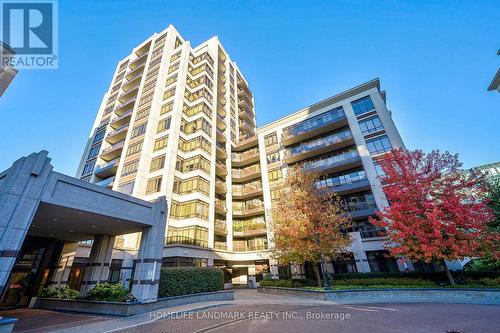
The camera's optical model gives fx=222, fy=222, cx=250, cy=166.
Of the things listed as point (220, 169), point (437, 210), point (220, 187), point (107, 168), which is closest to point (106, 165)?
point (107, 168)

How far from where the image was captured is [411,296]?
1581cm

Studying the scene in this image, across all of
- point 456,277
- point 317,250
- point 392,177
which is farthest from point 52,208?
point 456,277

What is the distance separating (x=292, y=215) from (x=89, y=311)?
16.1 meters

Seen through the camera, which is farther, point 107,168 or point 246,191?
point 246,191

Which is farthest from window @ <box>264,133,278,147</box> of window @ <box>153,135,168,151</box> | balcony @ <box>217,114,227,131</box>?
window @ <box>153,135,168,151</box>

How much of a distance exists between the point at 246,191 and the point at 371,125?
71.3 feet

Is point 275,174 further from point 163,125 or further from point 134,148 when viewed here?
point 134,148

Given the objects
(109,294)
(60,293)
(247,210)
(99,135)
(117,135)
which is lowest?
(109,294)

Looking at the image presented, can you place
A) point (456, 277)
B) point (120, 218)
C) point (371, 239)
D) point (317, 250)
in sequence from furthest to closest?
1. point (371, 239)
2. point (317, 250)
3. point (456, 277)
4. point (120, 218)

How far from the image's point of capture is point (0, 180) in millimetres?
9555

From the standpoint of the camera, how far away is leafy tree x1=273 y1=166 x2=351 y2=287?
19.8 metres

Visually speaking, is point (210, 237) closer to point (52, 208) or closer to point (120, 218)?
point (120, 218)

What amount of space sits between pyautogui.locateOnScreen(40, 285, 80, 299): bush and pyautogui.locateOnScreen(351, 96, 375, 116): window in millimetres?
36785

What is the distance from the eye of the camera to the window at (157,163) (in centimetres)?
2973
